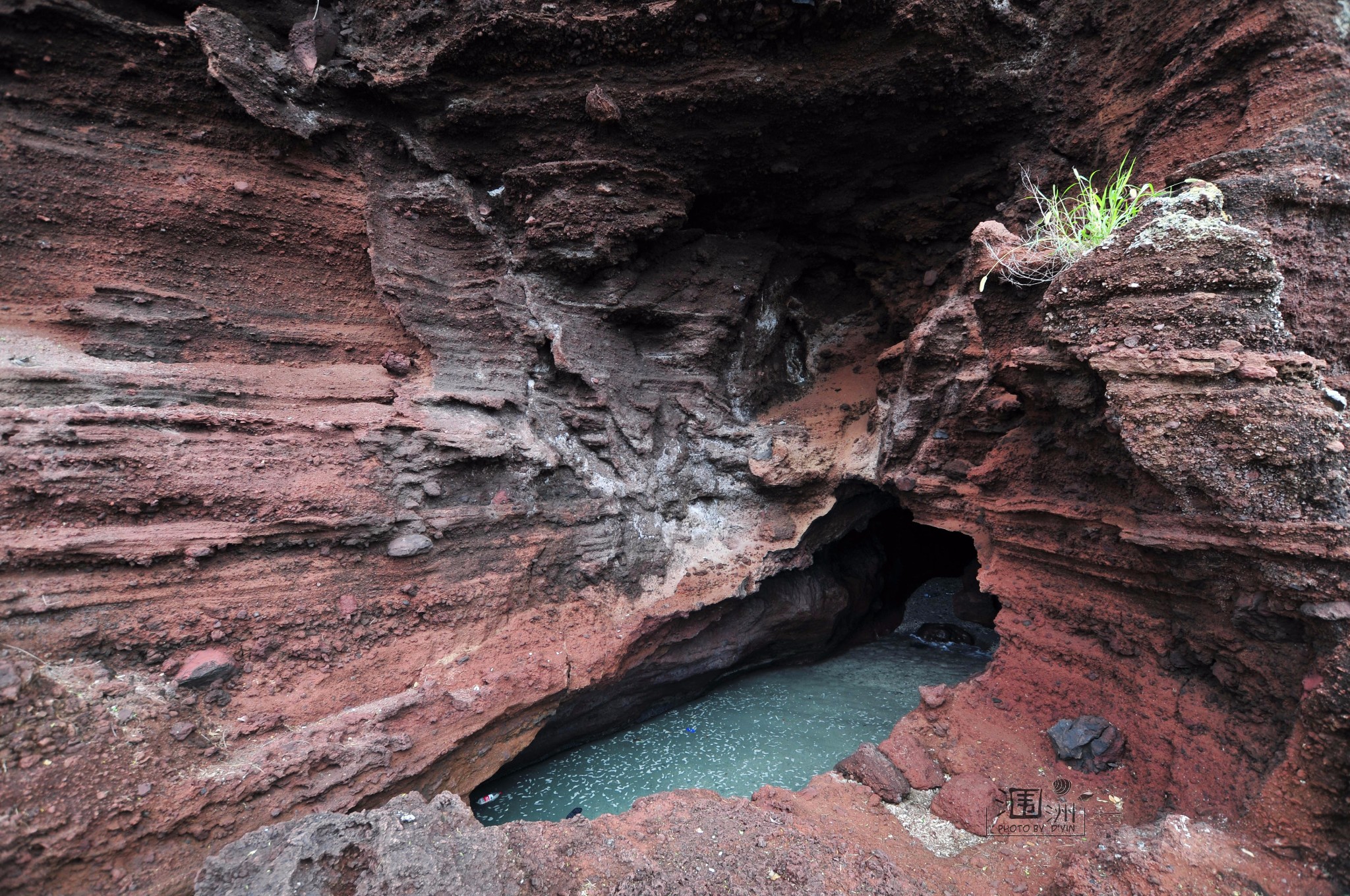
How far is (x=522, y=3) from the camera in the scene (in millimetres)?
3814

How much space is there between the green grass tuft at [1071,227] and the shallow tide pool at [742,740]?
11.6 feet

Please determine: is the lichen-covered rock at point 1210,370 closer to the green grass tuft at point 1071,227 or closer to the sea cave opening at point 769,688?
the green grass tuft at point 1071,227

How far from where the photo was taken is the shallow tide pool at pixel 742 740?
416 cm

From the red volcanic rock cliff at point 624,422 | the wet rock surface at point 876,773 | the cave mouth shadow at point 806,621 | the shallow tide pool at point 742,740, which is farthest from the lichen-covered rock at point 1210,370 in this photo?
the shallow tide pool at point 742,740

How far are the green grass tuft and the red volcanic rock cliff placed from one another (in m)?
0.15

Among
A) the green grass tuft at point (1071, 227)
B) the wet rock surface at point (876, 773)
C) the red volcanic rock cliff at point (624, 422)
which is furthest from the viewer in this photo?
the wet rock surface at point (876, 773)

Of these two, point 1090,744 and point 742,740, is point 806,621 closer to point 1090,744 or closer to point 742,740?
point 742,740

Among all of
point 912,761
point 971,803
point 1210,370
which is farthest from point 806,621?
point 1210,370

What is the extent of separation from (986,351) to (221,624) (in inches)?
196

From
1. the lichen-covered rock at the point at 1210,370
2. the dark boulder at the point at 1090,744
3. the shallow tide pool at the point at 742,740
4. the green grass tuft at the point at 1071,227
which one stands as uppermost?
the green grass tuft at the point at 1071,227

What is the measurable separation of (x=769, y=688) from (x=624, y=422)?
2.92 metres

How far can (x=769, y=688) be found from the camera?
5559 millimetres

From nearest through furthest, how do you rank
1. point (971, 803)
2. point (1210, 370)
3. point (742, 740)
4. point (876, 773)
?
point (1210, 370)
point (971, 803)
point (876, 773)
point (742, 740)

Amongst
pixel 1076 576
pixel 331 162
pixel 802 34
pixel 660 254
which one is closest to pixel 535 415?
pixel 660 254
